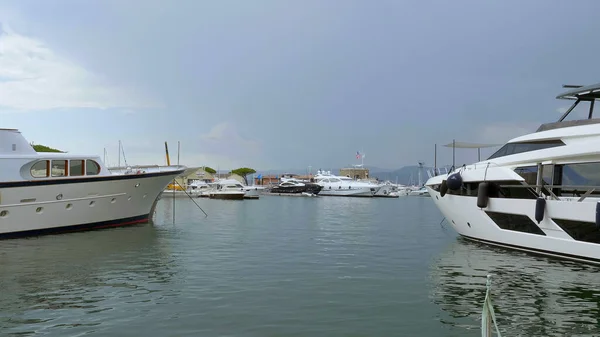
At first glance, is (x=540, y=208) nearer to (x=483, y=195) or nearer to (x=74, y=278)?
(x=483, y=195)

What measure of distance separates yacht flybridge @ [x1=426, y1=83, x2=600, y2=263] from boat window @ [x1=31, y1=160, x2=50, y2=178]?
1789 centimetres

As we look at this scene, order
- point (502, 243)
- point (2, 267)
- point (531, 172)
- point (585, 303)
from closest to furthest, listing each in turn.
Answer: point (585, 303)
point (2, 267)
point (531, 172)
point (502, 243)

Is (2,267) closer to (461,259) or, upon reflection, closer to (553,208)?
(461,259)

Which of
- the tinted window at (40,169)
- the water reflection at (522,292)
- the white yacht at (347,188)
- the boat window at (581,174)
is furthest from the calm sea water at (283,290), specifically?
the white yacht at (347,188)

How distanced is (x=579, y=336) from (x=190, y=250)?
45.0ft

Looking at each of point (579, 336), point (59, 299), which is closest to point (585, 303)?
point (579, 336)

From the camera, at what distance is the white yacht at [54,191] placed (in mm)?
21094

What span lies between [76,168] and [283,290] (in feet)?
52.1

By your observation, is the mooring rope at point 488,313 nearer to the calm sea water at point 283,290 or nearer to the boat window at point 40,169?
the calm sea water at point 283,290

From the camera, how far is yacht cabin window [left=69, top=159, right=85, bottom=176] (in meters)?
22.8

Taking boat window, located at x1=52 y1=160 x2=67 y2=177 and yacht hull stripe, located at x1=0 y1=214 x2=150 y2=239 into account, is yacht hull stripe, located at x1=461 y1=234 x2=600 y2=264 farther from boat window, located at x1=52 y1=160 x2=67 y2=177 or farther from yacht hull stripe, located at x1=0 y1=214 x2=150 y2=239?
boat window, located at x1=52 y1=160 x2=67 y2=177

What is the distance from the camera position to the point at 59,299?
34.0ft

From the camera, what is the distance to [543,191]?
15727 millimetres

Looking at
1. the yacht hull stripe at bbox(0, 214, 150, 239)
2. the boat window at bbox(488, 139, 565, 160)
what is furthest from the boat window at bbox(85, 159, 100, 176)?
the boat window at bbox(488, 139, 565, 160)
